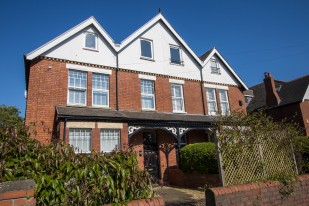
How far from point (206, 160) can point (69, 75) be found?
28.8ft

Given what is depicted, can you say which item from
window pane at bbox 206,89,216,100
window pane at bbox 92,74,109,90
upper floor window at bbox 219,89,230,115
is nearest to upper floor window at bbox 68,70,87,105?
window pane at bbox 92,74,109,90

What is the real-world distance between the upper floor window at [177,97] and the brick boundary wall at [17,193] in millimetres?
13873

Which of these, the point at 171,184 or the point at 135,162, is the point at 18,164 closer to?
the point at 135,162

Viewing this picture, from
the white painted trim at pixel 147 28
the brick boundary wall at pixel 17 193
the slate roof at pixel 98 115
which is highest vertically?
the white painted trim at pixel 147 28

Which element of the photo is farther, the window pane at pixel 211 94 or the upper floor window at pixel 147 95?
the window pane at pixel 211 94

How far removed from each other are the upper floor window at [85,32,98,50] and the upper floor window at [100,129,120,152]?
549cm

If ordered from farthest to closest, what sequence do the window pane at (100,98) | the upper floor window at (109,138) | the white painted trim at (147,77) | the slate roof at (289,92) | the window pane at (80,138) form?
1. the slate roof at (289,92)
2. the white painted trim at (147,77)
3. the window pane at (100,98)
4. the upper floor window at (109,138)
5. the window pane at (80,138)

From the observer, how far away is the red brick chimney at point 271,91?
27.5 meters

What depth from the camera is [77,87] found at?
13.1 metres

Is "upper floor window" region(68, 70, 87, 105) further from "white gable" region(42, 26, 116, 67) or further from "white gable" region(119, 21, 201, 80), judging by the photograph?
"white gable" region(119, 21, 201, 80)

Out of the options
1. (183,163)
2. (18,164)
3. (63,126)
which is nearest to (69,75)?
(63,126)

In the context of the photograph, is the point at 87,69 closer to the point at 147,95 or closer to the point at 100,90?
the point at 100,90

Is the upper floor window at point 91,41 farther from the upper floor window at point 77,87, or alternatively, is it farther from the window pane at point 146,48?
the window pane at point 146,48

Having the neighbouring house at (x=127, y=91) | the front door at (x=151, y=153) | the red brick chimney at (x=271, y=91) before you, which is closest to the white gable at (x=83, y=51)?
the neighbouring house at (x=127, y=91)
